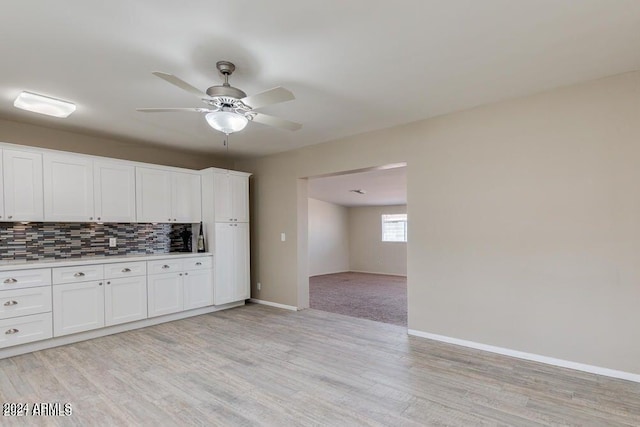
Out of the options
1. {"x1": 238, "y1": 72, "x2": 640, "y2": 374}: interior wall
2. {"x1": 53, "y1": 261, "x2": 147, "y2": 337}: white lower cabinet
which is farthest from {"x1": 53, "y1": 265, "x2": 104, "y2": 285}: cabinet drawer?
{"x1": 238, "y1": 72, "x2": 640, "y2": 374}: interior wall

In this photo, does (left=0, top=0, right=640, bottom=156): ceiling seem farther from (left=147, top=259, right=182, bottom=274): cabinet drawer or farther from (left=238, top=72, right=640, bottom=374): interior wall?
(left=147, top=259, right=182, bottom=274): cabinet drawer

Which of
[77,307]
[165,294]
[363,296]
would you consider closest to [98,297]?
[77,307]

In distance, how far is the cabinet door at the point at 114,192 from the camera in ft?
13.6

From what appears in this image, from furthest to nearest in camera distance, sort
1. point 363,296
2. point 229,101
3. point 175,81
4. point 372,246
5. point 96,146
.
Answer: point 372,246, point 363,296, point 96,146, point 229,101, point 175,81

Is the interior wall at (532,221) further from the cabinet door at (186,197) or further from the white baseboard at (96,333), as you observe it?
the white baseboard at (96,333)

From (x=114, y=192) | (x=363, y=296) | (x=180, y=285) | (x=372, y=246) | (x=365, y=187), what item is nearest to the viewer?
(x=114, y=192)

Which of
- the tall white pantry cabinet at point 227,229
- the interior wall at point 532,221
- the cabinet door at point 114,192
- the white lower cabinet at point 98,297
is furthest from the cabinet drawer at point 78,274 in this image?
the interior wall at point 532,221

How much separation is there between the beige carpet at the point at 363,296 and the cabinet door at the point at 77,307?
307 centimetres

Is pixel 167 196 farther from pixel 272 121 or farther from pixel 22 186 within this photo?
pixel 272 121

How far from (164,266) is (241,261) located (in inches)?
48.4

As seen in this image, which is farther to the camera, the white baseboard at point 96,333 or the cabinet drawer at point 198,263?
the cabinet drawer at point 198,263

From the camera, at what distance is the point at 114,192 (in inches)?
169

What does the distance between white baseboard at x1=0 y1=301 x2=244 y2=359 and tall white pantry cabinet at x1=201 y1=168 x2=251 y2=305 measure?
380mm

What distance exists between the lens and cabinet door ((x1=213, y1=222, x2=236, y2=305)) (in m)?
5.04
